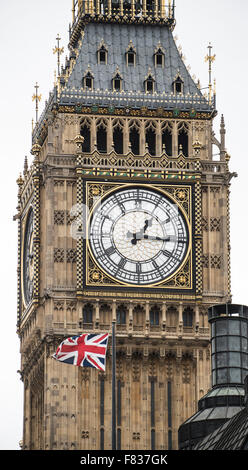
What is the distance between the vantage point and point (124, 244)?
81125 millimetres

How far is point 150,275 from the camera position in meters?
80.9

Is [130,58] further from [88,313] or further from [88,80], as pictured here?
[88,313]

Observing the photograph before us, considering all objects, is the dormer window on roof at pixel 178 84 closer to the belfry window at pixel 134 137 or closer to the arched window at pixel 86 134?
the belfry window at pixel 134 137

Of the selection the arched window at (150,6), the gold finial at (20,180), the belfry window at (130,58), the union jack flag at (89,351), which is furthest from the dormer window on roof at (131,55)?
the union jack flag at (89,351)

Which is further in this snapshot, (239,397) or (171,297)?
(171,297)

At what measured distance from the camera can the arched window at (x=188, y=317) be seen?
265ft

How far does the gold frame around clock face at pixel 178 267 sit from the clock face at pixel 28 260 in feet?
11.5

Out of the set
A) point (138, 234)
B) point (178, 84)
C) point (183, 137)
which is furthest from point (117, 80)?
point (138, 234)

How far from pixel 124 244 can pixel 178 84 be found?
25.0 feet

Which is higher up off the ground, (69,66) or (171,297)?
(69,66)

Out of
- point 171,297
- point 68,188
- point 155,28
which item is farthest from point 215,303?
point 155,28

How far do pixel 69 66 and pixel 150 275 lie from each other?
32.1 ft

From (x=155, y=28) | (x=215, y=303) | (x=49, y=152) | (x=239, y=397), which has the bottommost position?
(x=239, y=397)

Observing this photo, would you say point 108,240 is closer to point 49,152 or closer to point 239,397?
point 49,152
